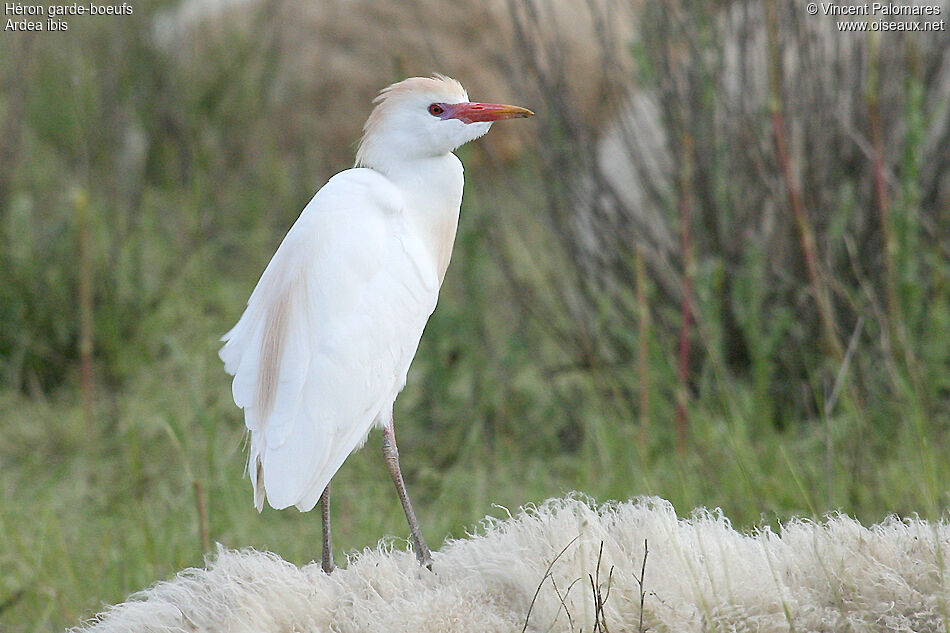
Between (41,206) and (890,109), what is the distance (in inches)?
97.2

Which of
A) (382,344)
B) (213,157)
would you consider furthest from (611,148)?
(382,344)

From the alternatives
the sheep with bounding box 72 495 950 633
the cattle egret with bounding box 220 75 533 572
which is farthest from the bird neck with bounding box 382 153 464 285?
the sheep with bounding box 72 495 950 633

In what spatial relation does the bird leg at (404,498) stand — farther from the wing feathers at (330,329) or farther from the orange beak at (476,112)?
the orange beak at (476,112)

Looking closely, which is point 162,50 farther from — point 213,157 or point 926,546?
point 926,546

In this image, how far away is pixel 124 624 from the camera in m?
1.04

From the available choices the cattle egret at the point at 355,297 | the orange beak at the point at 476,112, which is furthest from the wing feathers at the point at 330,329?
the orange beak at the point at 476,112

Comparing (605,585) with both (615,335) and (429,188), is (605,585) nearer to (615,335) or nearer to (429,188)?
(429,188)

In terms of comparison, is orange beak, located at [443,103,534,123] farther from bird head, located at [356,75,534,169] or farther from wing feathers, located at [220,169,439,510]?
wing feathers, located at [220,169,439,510]

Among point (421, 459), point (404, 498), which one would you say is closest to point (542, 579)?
point (404, 498)

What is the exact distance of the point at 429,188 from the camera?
1.41m

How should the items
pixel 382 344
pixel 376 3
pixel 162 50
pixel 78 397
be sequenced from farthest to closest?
1. pixel 376 3
2. pixel 162 50
3. pixel 78 397
4. pixel 382 344

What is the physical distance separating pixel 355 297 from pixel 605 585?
1.72 ft

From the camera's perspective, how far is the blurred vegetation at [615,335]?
207 centimetres

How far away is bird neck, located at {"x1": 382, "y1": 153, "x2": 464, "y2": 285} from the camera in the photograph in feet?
4.63
